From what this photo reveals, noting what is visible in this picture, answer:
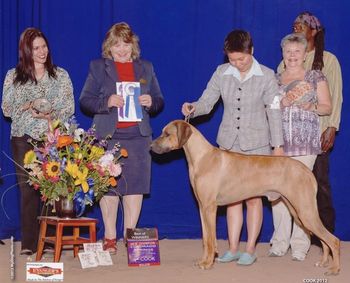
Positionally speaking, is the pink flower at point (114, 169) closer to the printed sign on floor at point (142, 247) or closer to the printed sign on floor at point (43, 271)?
the printed sign on floor at point (142, 247)

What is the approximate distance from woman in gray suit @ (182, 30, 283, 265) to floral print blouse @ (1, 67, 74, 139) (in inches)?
40.1

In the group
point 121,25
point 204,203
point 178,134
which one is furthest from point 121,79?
point 204,203

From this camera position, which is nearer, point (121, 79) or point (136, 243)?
point (136, 243)

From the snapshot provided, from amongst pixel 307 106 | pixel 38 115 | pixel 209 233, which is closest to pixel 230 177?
pixel 209 233

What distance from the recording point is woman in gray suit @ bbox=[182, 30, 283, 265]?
5.23 meters

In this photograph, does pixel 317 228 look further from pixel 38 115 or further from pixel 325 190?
pixel 38 115

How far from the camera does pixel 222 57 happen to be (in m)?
6.38

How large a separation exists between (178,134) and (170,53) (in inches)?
60.3

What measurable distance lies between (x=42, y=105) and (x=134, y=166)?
89 cm

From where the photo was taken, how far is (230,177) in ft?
16.7

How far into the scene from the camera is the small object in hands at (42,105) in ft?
17.6

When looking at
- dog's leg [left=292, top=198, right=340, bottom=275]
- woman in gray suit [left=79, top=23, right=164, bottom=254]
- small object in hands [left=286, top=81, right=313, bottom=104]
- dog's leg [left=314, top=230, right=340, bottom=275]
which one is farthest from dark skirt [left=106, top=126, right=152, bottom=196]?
dog's leg [left=314, top=230, right=340, bottom=275]

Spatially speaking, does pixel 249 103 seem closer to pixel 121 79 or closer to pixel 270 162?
pixel 270 162

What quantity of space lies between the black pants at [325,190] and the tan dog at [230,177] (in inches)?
37.2
